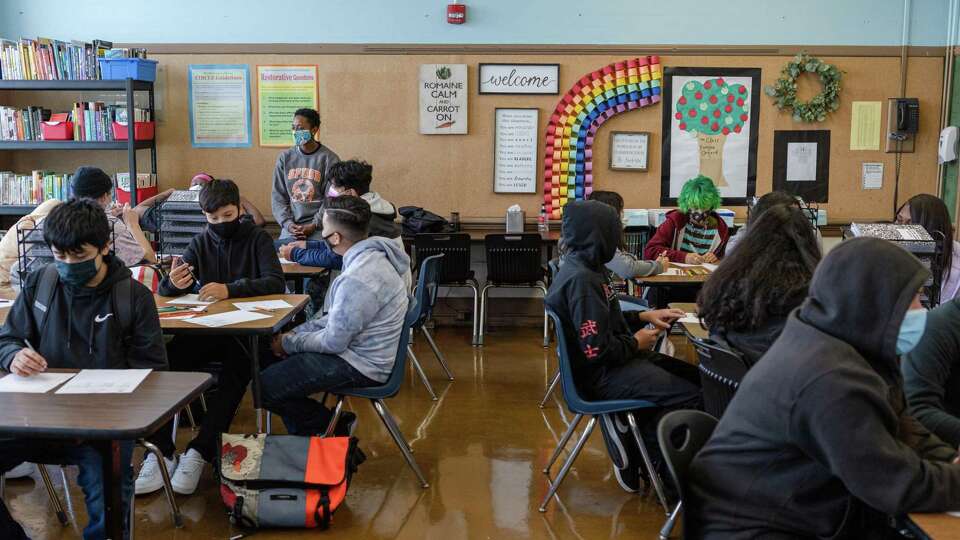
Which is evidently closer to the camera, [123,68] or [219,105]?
[123,68]

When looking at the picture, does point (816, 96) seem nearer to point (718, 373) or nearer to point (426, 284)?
point (426, 284)

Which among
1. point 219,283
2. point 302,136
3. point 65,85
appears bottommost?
point 219,283

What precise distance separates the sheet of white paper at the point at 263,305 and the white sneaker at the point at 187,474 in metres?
0.63

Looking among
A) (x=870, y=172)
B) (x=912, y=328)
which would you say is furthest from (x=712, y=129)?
(x=912, y=328)

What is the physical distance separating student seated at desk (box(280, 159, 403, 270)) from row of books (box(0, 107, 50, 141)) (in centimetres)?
245

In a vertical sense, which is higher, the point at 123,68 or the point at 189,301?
the point at 123,68

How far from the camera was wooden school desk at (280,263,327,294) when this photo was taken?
5102 mm

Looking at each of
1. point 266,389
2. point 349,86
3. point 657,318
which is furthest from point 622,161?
point 266,389

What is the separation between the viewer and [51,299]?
3.01 metres

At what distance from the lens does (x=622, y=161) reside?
7.02 m

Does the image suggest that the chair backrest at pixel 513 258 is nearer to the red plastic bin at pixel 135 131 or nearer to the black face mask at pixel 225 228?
the black face mask at pixel 225 228

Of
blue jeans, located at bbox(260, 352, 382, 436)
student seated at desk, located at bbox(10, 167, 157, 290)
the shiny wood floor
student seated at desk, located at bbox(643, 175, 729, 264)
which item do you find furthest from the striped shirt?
student seated at desk, located at bbox(10, 167, 157, 290)

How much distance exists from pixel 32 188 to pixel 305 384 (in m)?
4.16

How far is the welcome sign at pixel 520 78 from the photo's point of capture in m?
6.92
